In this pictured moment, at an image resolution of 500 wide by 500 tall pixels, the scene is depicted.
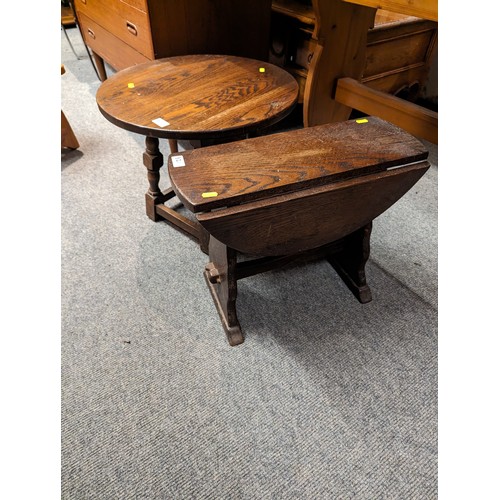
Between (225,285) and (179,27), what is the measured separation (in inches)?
54.8

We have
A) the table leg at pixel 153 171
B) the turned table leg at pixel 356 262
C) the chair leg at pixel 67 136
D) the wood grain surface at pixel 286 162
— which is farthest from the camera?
the chair leg at pixel 67 136

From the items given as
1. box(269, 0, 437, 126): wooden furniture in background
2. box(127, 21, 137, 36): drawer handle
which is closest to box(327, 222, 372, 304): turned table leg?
box(269, 0, 437, 126): wooden furniture in background

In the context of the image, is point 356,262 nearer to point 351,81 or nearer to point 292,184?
point 292,184

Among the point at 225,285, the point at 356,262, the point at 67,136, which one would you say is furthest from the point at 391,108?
the point at 67,136

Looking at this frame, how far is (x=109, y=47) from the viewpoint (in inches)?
92.4

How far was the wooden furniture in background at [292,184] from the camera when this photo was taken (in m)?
0.92

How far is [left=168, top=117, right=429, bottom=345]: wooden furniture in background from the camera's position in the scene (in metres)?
0.92

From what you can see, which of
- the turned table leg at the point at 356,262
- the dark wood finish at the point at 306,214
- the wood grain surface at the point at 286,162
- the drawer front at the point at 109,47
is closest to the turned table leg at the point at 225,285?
the dark wood finish at the point at 306,214

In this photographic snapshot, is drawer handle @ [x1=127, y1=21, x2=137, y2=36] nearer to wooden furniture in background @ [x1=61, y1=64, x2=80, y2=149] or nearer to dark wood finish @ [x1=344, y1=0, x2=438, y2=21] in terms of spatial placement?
wooden furniture in background @ [x1=61, y1=64, x2=80, y2=149]

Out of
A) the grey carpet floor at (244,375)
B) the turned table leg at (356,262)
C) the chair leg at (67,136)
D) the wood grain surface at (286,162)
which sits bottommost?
the grey carpet floor at (244,375)

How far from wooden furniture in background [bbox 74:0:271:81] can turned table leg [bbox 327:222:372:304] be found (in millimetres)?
1329

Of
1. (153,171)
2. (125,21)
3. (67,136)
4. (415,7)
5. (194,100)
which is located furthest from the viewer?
(67,136)

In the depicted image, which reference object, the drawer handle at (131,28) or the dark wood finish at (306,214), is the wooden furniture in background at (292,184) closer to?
the dark wood finish at (306,214)

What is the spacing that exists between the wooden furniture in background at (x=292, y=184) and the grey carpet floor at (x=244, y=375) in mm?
250
